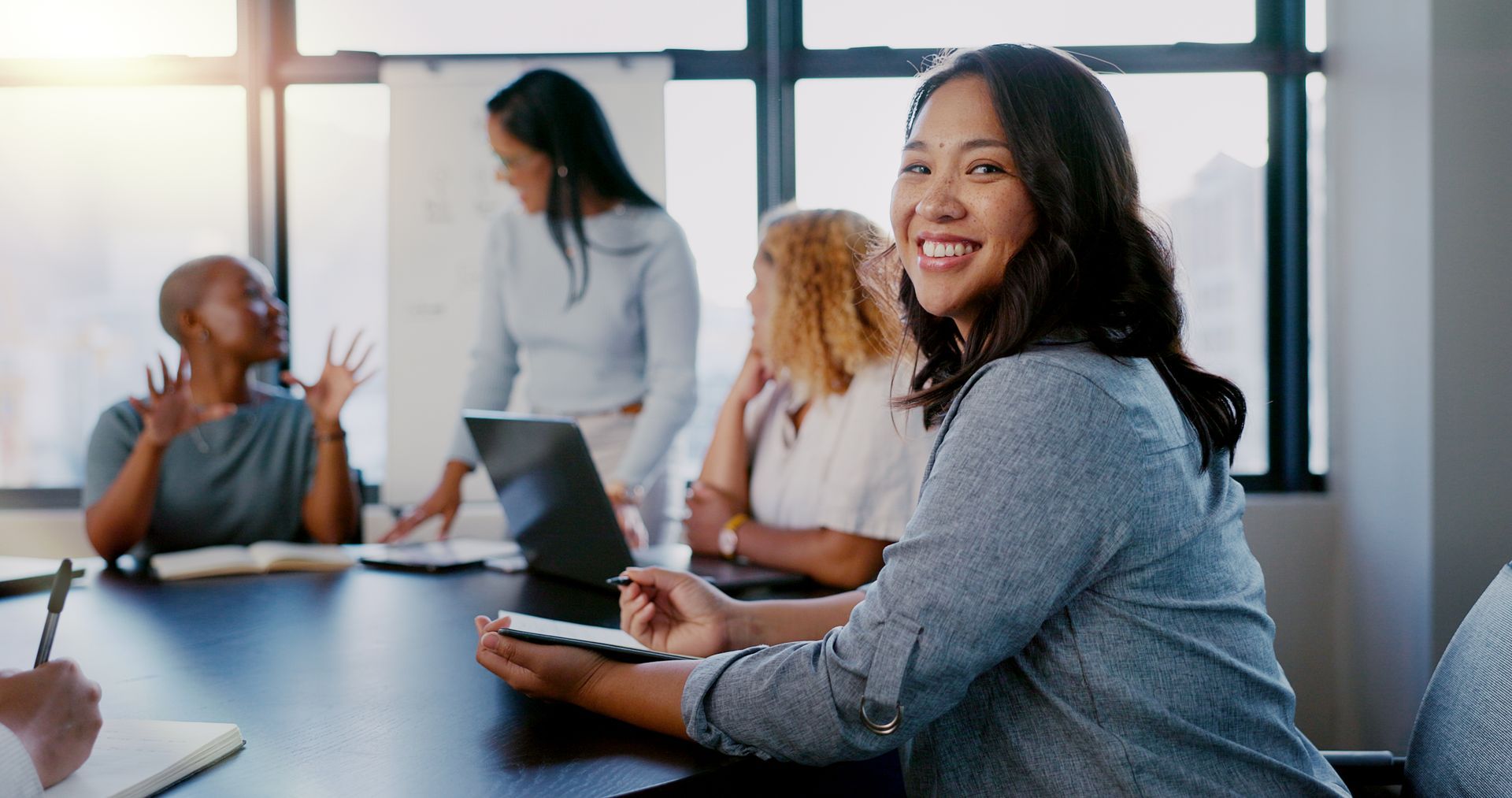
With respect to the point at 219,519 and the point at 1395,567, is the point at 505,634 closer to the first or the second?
the point at 219,519

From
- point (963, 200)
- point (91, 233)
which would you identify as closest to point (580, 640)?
point (963, 200)

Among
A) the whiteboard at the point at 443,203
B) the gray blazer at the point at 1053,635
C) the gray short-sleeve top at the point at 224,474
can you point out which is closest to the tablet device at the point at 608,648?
the gray blazer at the point at 1053,635

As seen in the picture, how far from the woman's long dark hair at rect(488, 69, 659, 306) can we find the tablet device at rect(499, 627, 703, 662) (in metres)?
2.11

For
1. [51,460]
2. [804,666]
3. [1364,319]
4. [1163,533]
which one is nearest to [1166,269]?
[1163,533]

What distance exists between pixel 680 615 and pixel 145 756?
0.57 meters

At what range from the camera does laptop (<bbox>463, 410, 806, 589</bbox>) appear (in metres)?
1.49

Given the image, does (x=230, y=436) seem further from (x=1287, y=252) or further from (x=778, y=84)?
(x=1287, y=252)

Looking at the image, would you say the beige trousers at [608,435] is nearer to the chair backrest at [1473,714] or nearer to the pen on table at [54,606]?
the pen on table at [54,606]

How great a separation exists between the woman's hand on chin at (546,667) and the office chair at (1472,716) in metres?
0.81

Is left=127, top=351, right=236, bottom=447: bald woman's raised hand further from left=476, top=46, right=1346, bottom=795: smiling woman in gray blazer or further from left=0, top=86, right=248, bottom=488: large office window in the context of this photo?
left=0, top=86, right=248, bottom=488: large office window

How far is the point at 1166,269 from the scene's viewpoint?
99 centimetres

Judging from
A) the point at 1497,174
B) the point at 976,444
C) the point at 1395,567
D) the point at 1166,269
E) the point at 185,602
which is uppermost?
the point at 1497,174

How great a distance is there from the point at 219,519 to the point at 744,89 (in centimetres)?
206

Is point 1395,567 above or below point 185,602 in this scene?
below
